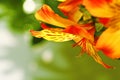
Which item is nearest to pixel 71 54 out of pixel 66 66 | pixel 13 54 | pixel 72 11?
pixel 66 66

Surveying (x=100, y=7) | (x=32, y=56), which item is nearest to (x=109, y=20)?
(x=100, y=7)

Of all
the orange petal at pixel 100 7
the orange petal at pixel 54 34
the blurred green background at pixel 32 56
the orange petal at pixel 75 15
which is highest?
the orange petal at pixel 100 7

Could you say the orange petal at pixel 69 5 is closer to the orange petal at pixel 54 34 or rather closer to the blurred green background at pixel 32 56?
the orange petal at pixel 54 34

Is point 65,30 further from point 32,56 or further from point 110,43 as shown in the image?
point 32,56

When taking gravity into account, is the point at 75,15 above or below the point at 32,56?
above

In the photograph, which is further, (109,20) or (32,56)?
(32,56)

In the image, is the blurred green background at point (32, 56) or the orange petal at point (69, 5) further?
the blurred green background at point (32, 56)

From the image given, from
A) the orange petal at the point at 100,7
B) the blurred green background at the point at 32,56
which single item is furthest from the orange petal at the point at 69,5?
the blurred green background at the point at 32,56

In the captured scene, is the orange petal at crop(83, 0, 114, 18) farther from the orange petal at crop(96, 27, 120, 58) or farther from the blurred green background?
the blurred green background
